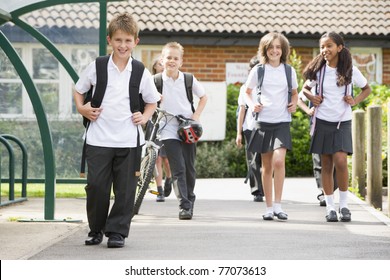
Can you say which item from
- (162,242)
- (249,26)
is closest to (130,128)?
(162,242)

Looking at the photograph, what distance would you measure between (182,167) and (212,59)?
12.9 metres

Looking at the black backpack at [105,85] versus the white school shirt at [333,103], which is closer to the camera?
the black backpack at [105,85]

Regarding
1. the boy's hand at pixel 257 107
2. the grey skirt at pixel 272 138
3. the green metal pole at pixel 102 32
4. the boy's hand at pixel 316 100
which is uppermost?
the green metal pole at pixel 102 32

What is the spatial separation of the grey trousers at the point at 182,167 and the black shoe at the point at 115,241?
8.36 feet

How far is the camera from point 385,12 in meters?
24.9

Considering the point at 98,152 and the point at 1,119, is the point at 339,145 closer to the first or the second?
the point at 98,152

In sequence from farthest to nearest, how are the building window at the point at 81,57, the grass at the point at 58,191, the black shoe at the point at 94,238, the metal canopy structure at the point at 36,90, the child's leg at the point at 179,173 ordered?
the grass at the point at 58,191 < the building window at the point at 81,57 < the child's leg at the point at 179,173 < the metal canopy structure at the point at 36,90 < the black shoe at the point at 94,238

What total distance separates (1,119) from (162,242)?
18.9 feet

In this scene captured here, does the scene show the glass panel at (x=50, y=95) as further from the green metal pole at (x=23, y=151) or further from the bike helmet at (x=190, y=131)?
the bike helmet at (x=190, y=131)

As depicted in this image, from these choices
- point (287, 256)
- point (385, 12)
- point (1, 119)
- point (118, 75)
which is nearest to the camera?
point (287, 256)

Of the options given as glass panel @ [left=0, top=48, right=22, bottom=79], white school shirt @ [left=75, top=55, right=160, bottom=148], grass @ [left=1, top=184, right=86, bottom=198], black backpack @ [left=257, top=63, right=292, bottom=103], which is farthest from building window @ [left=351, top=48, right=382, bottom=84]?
white school shirt @ [left=75, top=55, right=160, bottom=148]

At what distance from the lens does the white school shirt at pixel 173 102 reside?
36.1 feet

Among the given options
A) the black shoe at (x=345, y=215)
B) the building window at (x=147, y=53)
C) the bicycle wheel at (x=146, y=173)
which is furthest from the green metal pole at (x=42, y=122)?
the building window at (x=147, y=53)

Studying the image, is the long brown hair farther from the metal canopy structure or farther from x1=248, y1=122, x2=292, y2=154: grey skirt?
the metal canopy structure
